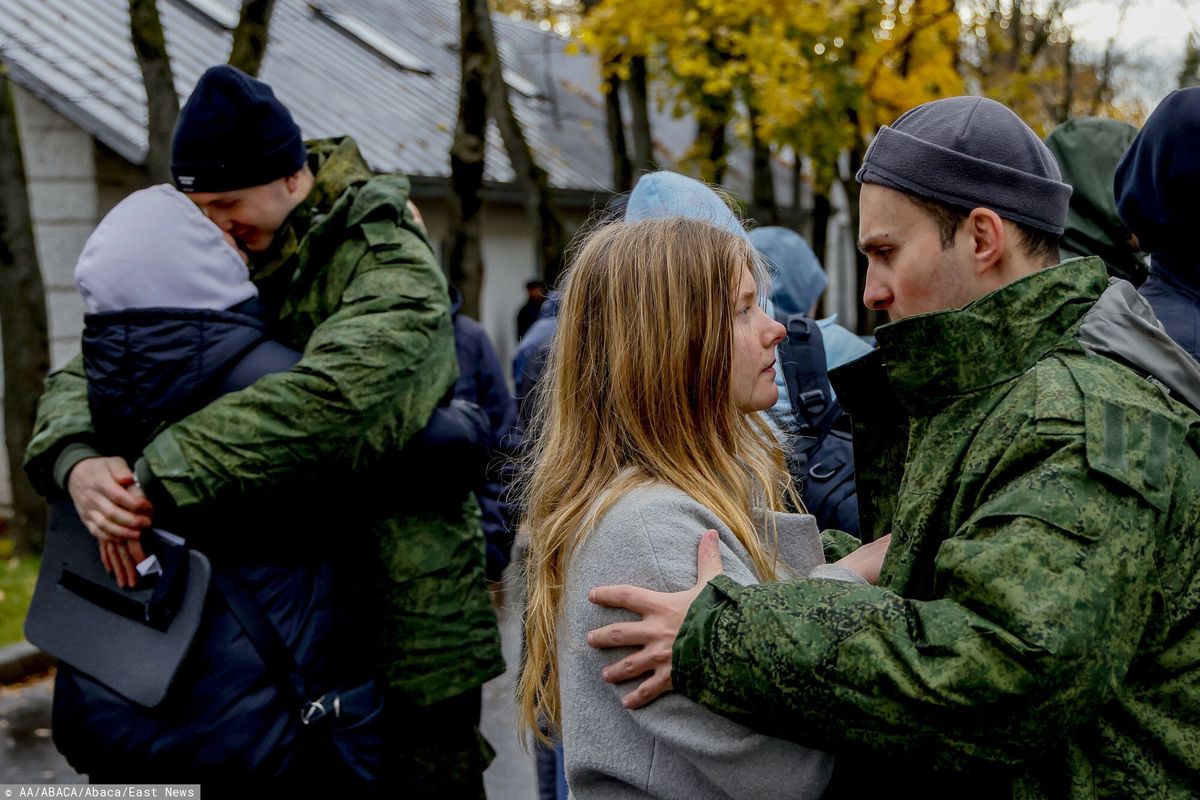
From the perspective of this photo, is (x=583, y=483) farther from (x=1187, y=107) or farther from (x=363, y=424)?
(x=1187, y=107)

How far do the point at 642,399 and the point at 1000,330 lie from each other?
1.93 feet

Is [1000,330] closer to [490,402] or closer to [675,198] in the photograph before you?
[675,198]

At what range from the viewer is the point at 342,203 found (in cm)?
306

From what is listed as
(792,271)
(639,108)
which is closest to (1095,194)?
(792,271)

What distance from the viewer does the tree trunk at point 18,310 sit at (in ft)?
26.2

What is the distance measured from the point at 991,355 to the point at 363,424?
1.47 m

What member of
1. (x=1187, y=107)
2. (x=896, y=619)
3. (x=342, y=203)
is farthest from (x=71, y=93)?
(x=896, y=619)

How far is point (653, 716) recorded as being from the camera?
1.79 m

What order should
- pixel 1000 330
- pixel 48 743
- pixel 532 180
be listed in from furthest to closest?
pixel 532 180
pixel 48 743
pixel 1000 330

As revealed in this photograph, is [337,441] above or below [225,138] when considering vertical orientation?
below

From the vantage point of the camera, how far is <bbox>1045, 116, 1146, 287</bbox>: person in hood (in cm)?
356

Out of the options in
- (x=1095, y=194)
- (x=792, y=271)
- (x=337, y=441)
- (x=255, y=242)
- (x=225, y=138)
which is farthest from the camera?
(x=792, y=271)

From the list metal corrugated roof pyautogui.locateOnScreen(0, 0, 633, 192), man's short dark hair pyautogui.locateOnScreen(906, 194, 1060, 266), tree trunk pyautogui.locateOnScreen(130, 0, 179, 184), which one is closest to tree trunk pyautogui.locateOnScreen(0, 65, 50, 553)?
tree trunk pyautogui.locateOnScreen(130, 0, 179, 184)

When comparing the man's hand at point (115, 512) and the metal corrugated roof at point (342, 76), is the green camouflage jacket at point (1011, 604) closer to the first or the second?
the man's hand at point (115, 512)
